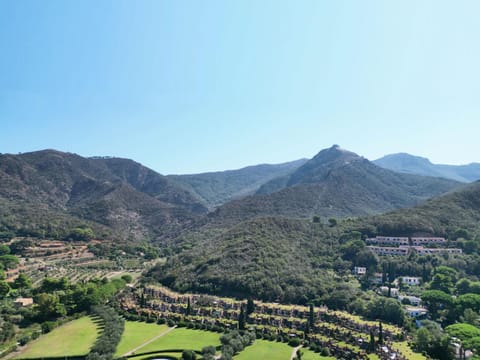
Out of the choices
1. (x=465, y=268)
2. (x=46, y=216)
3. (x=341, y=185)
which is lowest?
(x=465, y=268)

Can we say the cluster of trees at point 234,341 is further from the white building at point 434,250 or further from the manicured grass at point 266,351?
the white building at point 434,250

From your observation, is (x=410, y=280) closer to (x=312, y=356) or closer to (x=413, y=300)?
(x=413, y=300)

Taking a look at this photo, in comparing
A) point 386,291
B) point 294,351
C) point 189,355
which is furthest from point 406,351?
point 189,355

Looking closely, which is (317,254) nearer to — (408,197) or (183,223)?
(183,223)

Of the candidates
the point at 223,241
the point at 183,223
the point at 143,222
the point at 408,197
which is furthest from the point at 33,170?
the point at 408,197

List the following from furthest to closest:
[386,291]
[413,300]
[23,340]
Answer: [386,291], [413,300], [23,340]
